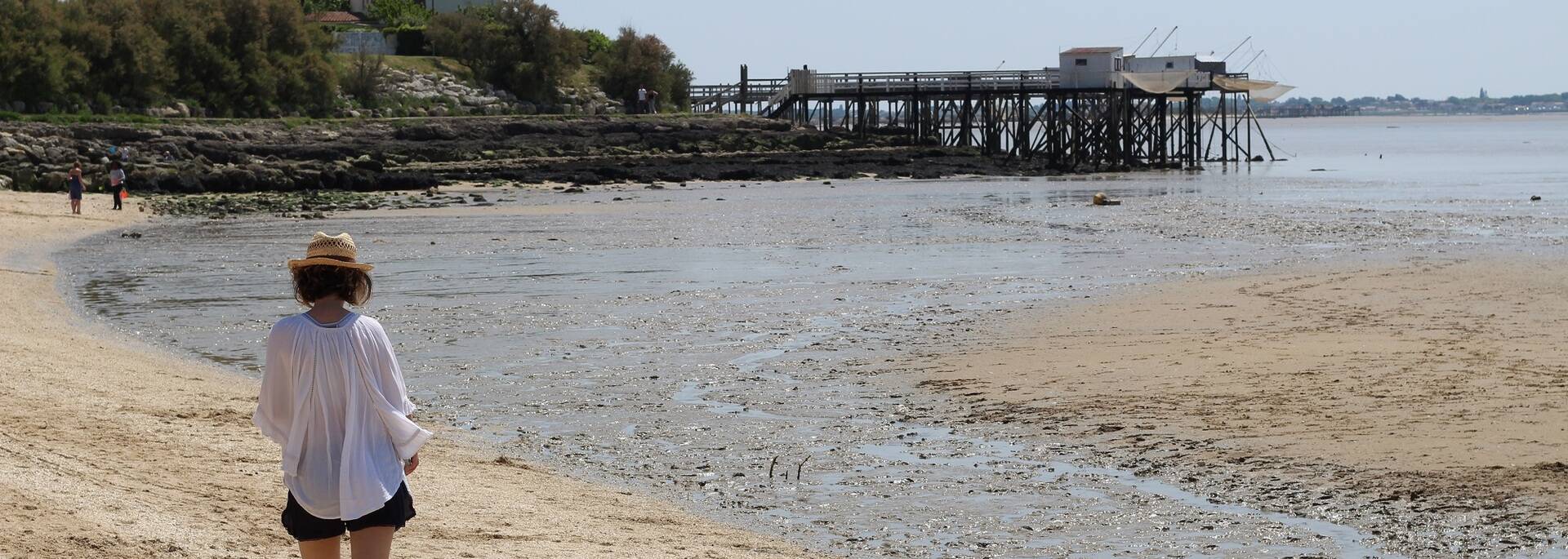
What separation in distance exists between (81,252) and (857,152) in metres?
38.1

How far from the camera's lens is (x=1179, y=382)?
11844 mm

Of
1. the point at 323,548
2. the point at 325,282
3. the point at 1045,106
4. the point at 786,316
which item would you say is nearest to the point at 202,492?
the point at 323,548

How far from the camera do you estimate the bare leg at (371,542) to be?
5164 millimetres

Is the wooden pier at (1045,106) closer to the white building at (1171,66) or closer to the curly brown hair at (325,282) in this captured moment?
the white building at (1171,66)

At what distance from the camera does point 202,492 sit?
805cm

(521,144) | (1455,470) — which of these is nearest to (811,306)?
(1455,470)

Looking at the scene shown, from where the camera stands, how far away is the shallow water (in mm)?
8641

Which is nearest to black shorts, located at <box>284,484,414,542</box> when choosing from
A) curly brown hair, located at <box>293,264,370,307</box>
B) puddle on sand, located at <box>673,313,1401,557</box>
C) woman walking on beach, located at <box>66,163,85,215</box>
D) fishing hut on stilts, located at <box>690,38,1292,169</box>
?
curly brown hair, located at <box>293,264,370,307</box>

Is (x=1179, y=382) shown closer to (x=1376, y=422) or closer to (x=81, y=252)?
(x=1376, y=422)

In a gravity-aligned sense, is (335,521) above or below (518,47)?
below

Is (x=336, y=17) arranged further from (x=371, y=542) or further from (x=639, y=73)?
(x=371, y=542)

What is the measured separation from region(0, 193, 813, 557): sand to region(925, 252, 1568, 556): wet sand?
3.04 metres

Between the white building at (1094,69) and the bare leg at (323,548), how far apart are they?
59.9m

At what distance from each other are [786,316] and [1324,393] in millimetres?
6722
